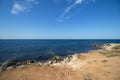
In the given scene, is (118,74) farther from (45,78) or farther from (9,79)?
(9,79)

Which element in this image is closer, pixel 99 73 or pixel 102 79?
pixel 102 79

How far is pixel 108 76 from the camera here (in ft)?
38.4

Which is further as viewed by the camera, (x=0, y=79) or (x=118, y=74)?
(x=0, y=79)

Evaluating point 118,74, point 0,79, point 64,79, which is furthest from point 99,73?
point 0,79

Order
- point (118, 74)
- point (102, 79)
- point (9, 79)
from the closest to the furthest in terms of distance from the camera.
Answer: point (102, 79) → point (118, 74) → point (9, 79)

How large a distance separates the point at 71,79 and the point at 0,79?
9.07 m

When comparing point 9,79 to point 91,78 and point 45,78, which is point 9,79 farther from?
point 91,78

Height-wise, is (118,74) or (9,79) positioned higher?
(118,74)

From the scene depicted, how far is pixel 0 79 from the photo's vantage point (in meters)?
12.9

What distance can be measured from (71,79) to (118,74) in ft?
18.4

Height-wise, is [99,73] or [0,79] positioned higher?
[99,73]

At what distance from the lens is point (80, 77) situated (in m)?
12.2

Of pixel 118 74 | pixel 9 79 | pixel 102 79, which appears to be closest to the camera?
pixel 102 79

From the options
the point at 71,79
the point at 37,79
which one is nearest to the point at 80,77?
the point at 71,79
